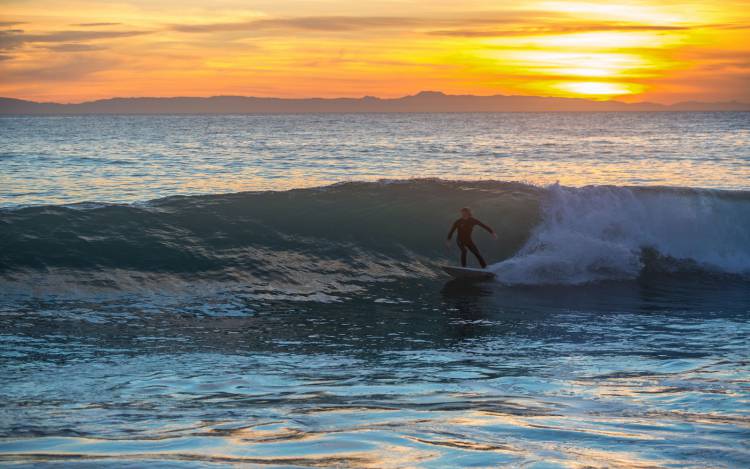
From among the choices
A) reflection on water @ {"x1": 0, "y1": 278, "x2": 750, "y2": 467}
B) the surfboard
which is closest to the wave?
the surfboard

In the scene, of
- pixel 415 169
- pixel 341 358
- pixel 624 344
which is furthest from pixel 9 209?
pixel 415 169

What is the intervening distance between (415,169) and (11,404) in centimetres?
3126

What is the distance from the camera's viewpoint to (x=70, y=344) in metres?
10.5

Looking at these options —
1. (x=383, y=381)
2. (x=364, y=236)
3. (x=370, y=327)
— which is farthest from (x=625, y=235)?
(x=383, y=381)

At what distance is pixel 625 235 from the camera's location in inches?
766

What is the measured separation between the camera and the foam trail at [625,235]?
16906 mm

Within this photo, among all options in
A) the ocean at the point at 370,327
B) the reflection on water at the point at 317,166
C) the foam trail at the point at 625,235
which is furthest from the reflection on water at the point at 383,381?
the reflection on water at the point at 317,166

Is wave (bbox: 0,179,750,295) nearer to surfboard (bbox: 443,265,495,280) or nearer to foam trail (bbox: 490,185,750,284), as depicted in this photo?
foam trail (bbox: 490,185,750,284)

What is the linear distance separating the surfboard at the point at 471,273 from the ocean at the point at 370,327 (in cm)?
29

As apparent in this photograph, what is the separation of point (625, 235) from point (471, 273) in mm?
5282

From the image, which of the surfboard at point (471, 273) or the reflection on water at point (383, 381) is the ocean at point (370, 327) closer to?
the reflection on water at point (383, 381)

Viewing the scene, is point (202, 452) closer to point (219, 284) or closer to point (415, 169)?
point (219, 284)

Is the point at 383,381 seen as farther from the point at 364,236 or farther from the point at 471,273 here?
the point at 364,236

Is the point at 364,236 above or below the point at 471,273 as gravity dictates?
above
